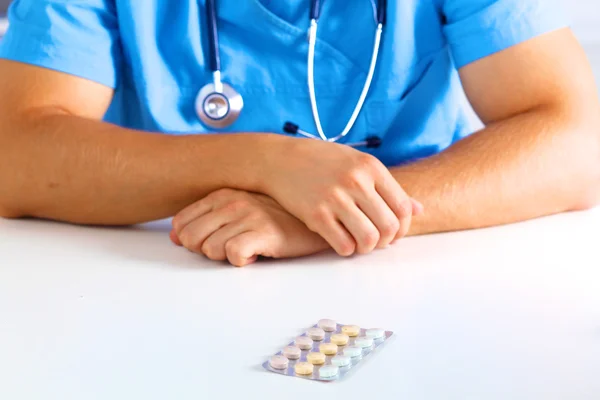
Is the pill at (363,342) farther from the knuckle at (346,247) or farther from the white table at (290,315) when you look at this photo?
the knuckle at (346,247)

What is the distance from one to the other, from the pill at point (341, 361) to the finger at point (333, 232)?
0.89 ft

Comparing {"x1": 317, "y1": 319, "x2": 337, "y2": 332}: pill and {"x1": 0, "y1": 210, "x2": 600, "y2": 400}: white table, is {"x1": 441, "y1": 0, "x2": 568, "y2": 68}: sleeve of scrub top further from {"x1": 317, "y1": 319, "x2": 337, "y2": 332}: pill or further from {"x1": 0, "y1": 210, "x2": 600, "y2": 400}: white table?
{"x1": 317, "y1": 319, "x2": 337, "y2": 332}: pill

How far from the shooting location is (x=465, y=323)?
643mm

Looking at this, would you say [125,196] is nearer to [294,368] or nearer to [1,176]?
[1,176]

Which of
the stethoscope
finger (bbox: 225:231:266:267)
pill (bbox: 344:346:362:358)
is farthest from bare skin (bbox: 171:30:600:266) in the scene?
pill (bbox: 344:346:362:358)

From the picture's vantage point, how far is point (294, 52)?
1.11m

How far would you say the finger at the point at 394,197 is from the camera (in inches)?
33.3

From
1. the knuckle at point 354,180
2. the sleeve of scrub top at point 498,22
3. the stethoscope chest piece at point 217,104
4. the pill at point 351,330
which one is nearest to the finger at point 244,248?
the knuckle at point 354,180

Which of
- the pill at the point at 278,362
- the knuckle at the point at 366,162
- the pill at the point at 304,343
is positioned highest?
the knuckle at the point at 366,162

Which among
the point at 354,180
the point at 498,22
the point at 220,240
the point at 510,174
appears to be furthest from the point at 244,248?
the point at 498,22

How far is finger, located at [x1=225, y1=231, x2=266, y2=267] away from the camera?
0.81 meters

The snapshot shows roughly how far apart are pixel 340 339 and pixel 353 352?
28mm

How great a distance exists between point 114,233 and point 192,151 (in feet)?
0.46

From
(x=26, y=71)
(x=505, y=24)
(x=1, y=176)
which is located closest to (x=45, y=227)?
(x=1, y=176)
